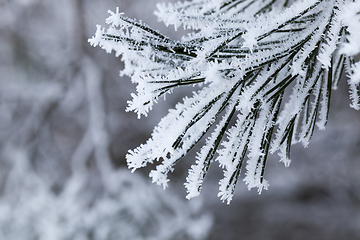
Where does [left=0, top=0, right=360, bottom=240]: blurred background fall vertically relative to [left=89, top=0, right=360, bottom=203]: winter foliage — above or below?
above

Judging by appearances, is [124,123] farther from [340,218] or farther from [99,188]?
[340,218]

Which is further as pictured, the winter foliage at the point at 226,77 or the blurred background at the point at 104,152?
the blurred background at the point at 104,152

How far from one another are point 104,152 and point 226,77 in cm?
278

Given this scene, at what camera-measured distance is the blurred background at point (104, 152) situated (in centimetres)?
281

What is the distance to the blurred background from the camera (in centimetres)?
281

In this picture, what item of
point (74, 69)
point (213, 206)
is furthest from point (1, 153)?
point (213, 206)

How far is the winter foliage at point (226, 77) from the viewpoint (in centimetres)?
35

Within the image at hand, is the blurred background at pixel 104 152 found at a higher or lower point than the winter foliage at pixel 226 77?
higher

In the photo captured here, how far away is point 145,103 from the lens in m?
0.35

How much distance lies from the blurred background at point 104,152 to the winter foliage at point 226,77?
228 centimetres

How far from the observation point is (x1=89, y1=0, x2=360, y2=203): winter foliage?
35cm

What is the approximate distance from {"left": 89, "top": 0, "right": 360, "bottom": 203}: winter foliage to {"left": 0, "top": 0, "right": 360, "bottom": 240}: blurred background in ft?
7.49

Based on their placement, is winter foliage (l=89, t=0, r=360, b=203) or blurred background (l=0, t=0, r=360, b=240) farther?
blurred background (l=0, t=0, r=360, b=240)

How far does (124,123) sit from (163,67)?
314cm
